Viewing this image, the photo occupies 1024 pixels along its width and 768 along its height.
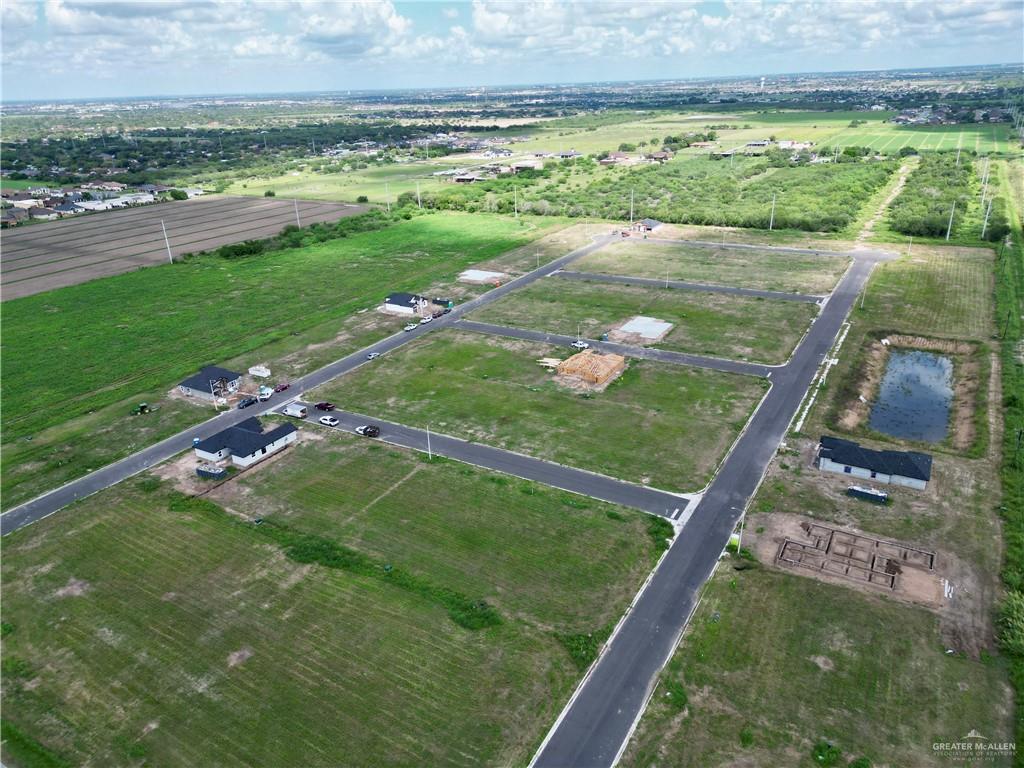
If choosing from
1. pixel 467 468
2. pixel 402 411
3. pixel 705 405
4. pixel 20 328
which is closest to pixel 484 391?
pixel 402 411

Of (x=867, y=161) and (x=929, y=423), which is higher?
(x=867, y=161)

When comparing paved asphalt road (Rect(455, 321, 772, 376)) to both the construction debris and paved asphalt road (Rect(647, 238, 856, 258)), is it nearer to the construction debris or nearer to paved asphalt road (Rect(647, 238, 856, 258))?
the construction debris

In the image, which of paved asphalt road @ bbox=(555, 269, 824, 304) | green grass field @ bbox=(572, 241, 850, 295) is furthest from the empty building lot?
green grass field @ bbox=(572, 241, 850, 295)

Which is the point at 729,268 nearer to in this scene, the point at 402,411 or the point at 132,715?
the point at 402,411

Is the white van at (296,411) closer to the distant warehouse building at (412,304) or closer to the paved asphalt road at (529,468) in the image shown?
the paved asphalt road at (529,468)

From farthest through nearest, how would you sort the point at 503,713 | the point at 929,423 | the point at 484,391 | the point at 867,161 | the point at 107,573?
the point at 867,161 → the point at 484,391 → the point at 929,423 → the point at 107,573 → the point at 503,713

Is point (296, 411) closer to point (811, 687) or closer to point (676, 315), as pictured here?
point (811, 687)

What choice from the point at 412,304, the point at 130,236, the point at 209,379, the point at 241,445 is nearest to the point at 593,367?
the point at 412,304
